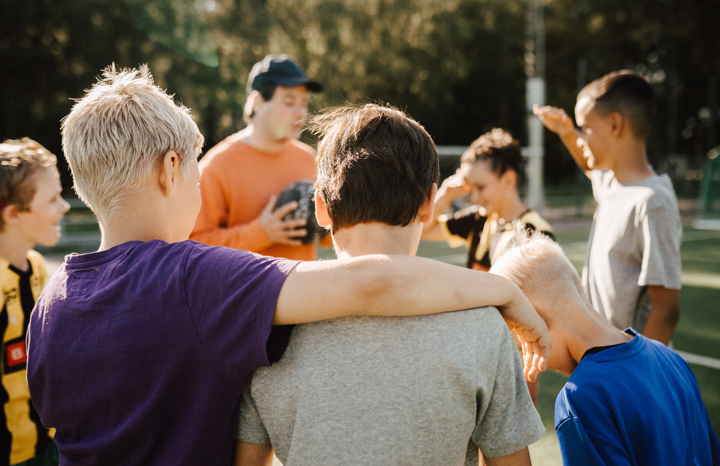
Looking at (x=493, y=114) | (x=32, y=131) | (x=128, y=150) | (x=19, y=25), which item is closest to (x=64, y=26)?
(x=19, y=25)

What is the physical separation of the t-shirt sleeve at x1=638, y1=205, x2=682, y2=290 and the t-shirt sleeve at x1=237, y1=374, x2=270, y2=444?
2.07 meters

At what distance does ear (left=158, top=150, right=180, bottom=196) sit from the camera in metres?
1.42

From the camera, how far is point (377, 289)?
1.24m

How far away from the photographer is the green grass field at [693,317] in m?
4.21

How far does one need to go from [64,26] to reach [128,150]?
86.0 feet

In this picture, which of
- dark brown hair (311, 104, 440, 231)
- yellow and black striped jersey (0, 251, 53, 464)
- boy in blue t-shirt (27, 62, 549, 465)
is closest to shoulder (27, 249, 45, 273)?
yellow and black striped jersey (0, 251, 53, 464)

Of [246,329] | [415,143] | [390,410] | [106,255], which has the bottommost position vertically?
[390,410]

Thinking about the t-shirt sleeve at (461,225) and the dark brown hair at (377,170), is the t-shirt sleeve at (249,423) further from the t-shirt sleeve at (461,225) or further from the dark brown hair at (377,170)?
the t-shirt sleeve at (461,225)

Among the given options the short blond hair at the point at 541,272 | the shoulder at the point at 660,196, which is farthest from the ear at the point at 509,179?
the short blond hair at the point at 541,272

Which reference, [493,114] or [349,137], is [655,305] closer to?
[349,137]

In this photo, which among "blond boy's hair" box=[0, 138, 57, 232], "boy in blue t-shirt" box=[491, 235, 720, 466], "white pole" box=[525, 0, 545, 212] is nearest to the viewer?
"boy in blue t-shirt" box=[491, 235, 720, 466]

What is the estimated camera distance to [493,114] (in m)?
33.1

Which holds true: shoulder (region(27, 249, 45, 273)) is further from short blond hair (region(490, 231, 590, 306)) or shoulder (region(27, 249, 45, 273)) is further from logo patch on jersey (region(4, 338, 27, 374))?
short blond hair (region(490, 231, 590, 306))

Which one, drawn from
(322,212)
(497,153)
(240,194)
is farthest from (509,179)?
(322,212)
